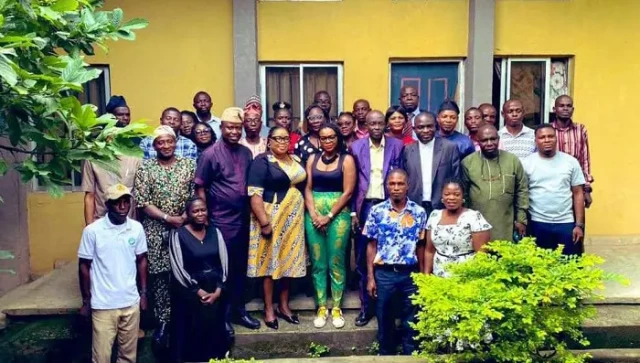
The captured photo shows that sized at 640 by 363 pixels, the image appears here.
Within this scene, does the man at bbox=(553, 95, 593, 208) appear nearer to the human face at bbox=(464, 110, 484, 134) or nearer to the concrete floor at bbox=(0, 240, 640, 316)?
the human face at bbox=(464, 110, 484, 134)

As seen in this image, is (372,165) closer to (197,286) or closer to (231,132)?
(231,132)

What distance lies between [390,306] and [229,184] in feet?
5.71

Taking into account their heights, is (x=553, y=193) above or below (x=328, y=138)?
below

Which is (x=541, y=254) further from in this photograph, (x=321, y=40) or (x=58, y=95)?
(x=321, y=40)

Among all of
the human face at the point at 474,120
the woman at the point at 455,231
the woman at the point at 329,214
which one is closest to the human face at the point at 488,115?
the human face at the point at 474,120

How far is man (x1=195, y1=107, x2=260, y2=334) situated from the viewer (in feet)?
16.4

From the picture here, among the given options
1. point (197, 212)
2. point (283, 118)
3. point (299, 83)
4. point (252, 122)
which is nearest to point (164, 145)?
point (197, 212)

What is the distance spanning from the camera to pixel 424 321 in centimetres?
373

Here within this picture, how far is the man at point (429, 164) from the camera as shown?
5.06 m

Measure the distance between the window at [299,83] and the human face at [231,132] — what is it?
2.35 m

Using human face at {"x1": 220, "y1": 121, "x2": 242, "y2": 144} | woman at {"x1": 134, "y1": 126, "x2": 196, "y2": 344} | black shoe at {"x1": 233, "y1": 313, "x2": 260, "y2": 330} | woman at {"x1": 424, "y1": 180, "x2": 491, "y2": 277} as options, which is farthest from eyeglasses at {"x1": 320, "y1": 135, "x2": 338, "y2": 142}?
black shoe at {"x1": 233, "y1": 313, "x2": 260, "y2": 330}

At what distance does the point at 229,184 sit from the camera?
505cm

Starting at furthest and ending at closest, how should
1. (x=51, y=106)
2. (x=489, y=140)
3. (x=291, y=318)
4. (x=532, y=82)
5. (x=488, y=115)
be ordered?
1. (x=532, y=82)
2. (x=488, y=115)
3. (x=291, y=318)
4. (x=489, y=140)
5. (x=51, y=106)

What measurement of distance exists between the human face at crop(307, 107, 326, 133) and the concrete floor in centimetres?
166
